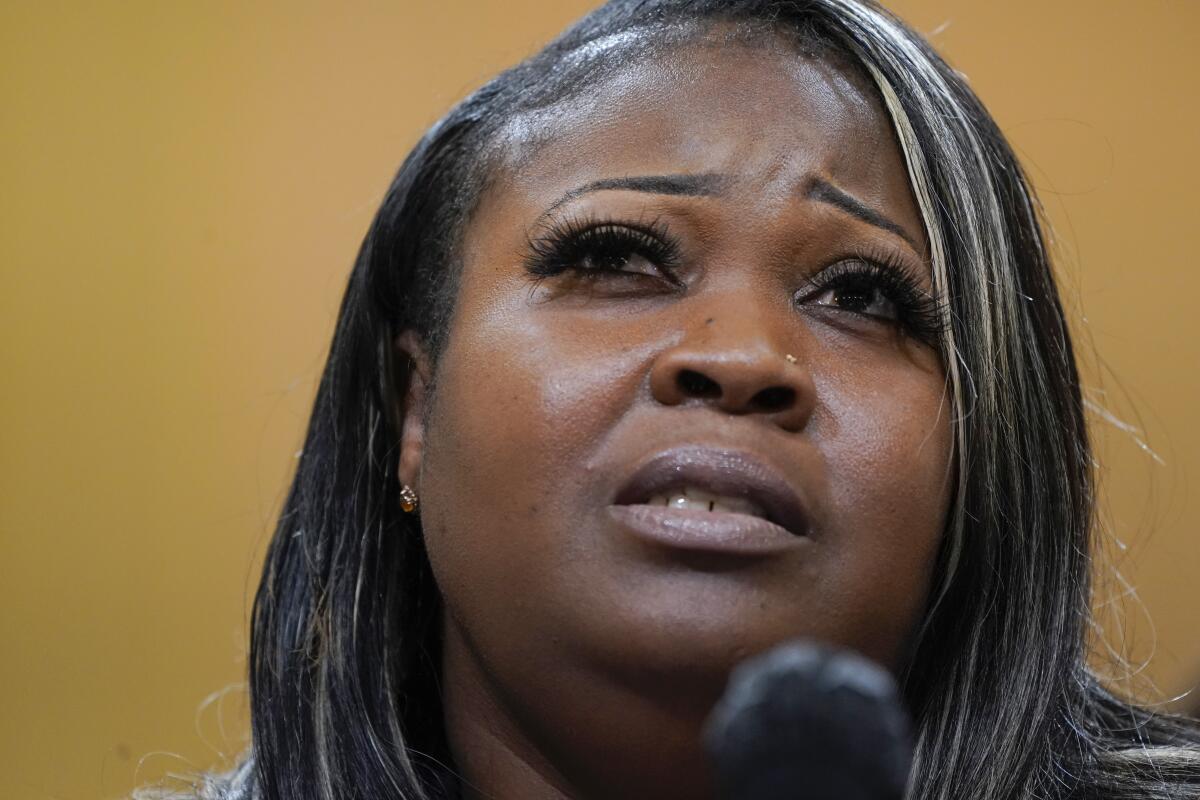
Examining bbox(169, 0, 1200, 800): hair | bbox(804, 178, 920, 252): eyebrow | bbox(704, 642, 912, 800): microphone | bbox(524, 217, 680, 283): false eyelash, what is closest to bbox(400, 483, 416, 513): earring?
bbox(169, 0, 1200, 800): hair

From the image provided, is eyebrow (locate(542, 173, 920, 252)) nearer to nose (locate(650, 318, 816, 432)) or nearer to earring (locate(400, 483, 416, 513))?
nose (locate(650, 318, 816, 432))

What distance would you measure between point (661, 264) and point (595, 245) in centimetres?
7

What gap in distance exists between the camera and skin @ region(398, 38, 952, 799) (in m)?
1.17

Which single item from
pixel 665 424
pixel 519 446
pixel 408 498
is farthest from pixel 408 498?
pixel 665 424

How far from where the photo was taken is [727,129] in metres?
1.36

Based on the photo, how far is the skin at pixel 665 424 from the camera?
3.84 ft

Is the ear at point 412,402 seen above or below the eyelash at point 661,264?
below

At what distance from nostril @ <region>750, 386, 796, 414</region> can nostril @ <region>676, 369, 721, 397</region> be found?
3cm

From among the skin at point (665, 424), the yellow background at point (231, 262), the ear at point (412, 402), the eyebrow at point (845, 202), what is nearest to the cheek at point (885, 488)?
the skin at point (665, 424)

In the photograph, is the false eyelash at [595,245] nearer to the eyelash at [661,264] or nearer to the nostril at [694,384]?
the eyelash at [661,264]

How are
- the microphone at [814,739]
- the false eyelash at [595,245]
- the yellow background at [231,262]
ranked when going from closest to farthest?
the microphone at [814,739], the false eyelash at [595,245], the yellow background at [231,262]

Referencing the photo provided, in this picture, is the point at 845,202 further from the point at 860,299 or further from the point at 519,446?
the point at 519,446

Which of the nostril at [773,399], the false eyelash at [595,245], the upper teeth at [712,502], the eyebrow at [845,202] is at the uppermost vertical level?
the eyebrow at [845,202]

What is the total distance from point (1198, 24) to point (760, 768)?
7.44 feet
